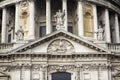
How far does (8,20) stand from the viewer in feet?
164

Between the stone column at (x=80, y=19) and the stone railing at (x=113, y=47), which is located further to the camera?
the stone column at (x=80, y=19)

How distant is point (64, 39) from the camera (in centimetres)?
3894

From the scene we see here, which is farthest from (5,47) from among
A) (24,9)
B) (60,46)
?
(24,9)

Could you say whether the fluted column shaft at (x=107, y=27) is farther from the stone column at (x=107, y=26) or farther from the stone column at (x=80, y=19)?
the stone column at (x=80, y=19)

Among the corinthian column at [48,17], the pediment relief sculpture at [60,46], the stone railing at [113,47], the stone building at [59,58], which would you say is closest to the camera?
the stone building at [59,58]

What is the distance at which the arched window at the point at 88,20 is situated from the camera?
1879 inches

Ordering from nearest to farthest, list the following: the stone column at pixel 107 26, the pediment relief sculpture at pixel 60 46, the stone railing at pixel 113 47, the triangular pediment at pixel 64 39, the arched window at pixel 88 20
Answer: the triangular pediment at pixel 64 39, the pediment relief sculpture at pixel 60 46, the stone railing at pixel 113 47, the arched window at pixel 88 20, the stone column at pixel 107 26

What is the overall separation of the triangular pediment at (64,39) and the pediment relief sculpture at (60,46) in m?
0.22

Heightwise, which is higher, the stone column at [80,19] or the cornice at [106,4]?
the cornice at [106,4]

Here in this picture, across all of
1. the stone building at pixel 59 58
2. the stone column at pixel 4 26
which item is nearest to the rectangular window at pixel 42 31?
the stone column at pixel 4 26

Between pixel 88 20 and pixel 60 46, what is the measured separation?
10.9 m

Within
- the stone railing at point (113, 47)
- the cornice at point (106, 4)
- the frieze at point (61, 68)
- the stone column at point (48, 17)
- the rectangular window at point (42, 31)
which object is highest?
the cornice at point (106, 4)

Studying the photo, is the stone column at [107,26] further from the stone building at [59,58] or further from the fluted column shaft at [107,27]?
the stone building at [59,58]

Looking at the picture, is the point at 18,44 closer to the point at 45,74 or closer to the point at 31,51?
the point at 31,51
